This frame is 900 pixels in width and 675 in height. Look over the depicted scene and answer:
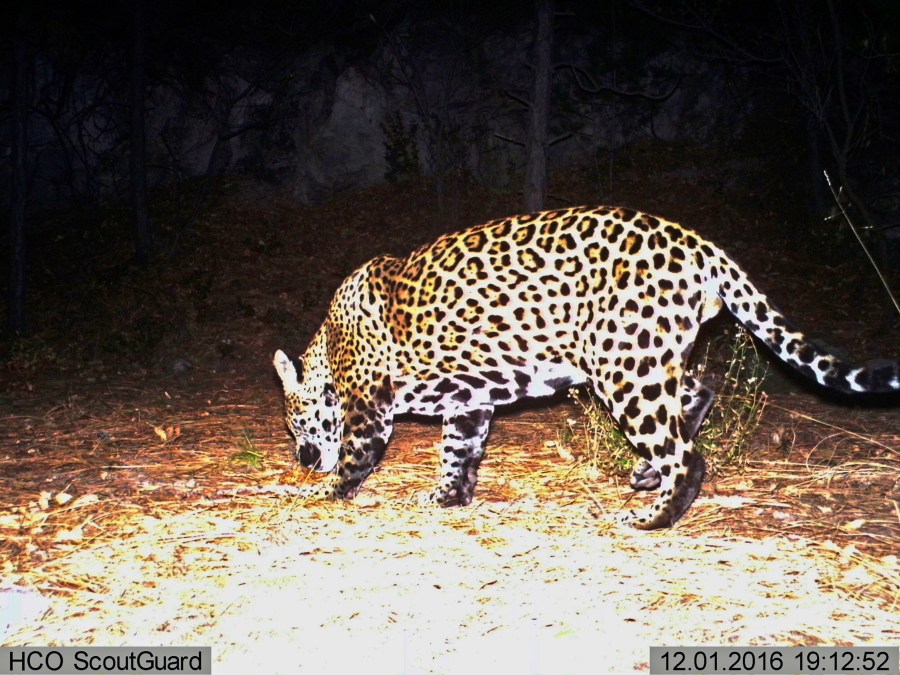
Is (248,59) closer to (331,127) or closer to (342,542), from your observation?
(331,127)

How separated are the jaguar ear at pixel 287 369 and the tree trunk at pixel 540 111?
5.12 metres

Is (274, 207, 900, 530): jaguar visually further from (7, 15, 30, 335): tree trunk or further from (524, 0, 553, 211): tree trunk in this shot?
(7, 15, 30, 335): tree trunk

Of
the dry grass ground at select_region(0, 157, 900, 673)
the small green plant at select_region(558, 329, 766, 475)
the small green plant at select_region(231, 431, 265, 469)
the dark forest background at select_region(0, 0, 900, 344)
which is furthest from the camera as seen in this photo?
the dark forest background at select_region(0, 0, 900, 344)

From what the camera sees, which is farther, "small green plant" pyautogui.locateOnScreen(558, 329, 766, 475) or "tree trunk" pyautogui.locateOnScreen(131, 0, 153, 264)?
"tree trunk" pyautogui.locateOnScreen(131, 0, 153, 264)

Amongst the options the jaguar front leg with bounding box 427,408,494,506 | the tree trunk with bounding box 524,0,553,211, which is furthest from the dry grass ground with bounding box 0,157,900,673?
the tree trunk with bounding box 524,0,553,211

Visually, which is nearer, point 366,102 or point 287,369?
point 287,369

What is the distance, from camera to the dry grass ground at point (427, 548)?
136 inches

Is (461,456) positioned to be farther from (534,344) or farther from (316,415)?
(316,415)

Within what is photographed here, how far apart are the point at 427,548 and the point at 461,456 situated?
0.97m

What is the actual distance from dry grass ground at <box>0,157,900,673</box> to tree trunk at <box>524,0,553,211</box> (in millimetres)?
3493

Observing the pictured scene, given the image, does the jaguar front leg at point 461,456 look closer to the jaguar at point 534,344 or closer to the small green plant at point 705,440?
the jaguar at point 534,344

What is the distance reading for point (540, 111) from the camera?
399 inches

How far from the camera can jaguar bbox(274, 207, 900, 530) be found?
4535mm

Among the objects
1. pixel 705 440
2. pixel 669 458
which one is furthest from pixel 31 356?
pixel 669 458
